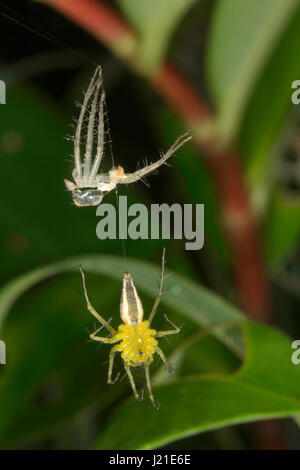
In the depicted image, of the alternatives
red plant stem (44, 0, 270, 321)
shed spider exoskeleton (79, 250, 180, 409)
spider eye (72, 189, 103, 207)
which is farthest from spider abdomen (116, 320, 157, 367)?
red plant stem (44, 0, 270, 321)

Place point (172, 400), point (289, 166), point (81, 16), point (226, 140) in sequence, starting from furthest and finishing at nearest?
point (289, 166) < point (226, 140) < point (81, 16) < point (172, 400)

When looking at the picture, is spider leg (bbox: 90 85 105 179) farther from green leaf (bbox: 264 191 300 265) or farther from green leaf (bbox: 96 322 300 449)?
green leaf (bbox: 264 191 300 265)

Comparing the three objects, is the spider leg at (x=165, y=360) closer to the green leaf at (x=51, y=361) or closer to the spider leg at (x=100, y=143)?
the green leaf at (x=51, y=361)

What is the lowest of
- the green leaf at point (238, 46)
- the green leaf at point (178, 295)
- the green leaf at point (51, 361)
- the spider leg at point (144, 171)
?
the green leaf at point (51, 361)

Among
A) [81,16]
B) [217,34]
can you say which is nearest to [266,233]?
[217,34]

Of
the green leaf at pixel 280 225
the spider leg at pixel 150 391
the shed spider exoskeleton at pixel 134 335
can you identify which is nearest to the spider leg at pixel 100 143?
the shed spider exoskeleton at pixel 134 335
